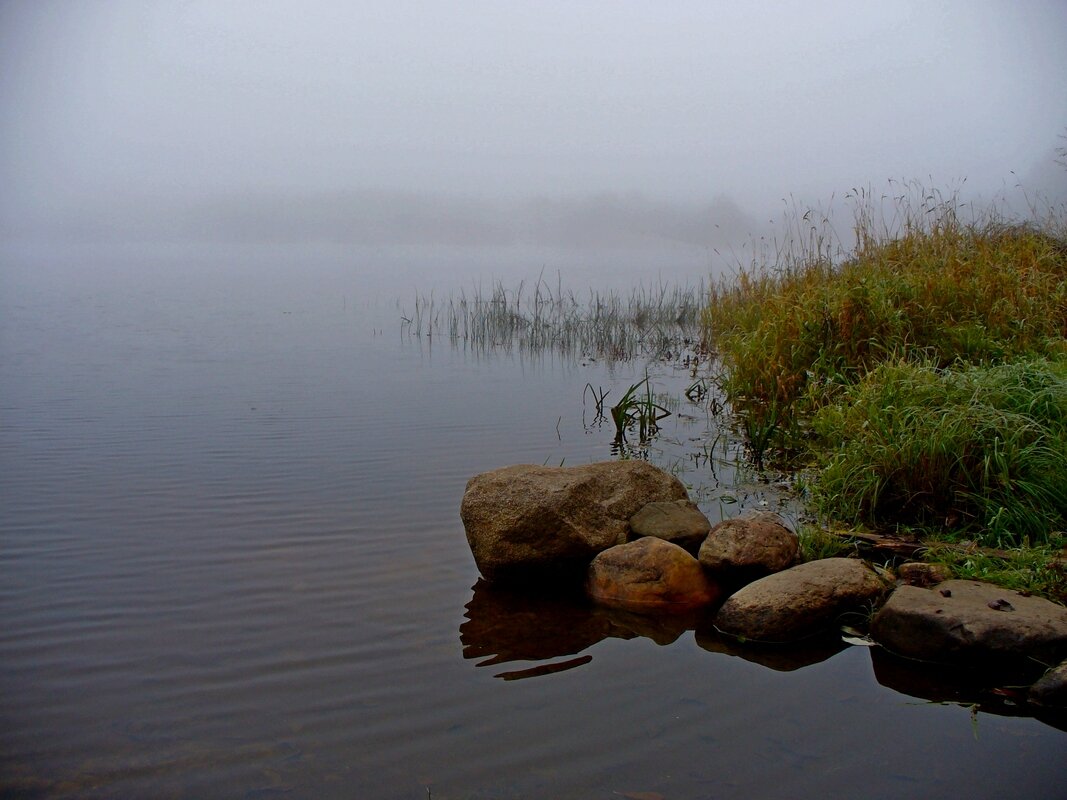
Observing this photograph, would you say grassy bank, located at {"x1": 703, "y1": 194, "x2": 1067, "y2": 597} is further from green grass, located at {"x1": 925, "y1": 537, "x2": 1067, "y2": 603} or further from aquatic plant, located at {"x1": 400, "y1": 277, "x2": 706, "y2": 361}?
aquatic plant, located at {"x1": 400, "y1": 277, "x2": 706, "y2": 361}

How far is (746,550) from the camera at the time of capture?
4328 mm

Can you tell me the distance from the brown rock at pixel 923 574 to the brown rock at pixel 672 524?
1057 millimetres

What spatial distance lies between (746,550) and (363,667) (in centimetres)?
203

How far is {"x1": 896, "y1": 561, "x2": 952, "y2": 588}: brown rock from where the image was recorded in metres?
4.09

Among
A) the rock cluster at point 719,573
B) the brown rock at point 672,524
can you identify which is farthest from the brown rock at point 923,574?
the brown rock at point 672,524

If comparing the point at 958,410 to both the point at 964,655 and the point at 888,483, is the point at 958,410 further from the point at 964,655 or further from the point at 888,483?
the point at 964,655

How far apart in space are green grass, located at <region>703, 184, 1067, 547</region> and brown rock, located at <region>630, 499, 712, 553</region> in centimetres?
90

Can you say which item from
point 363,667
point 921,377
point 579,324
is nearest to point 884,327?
point 921,377

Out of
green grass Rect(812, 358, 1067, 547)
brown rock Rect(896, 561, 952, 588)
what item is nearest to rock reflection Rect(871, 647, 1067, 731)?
brown rock Rect(896, 561, 952, 588)

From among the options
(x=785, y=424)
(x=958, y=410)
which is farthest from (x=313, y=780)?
(x=785, y=424)

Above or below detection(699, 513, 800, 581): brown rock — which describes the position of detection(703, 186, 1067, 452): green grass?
above

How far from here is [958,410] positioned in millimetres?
4969

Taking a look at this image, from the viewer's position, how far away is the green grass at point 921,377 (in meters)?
4.72

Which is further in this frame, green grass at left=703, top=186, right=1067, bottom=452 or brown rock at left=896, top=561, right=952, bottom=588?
green grass at left=703, top=186, right=1067, bottom=452
